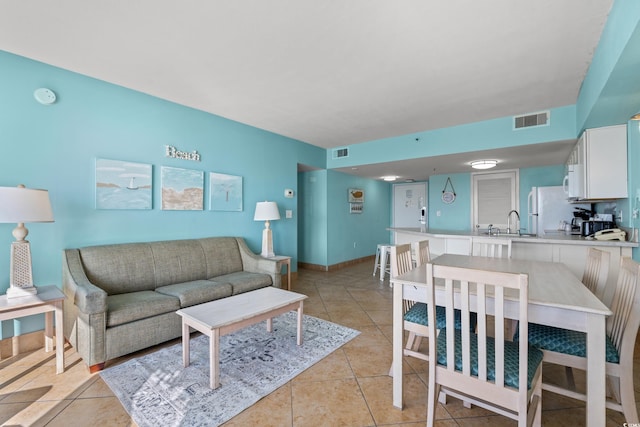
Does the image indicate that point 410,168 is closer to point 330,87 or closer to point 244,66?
point 330,87

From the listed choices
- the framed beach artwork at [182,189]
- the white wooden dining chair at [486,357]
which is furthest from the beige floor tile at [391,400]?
the framed beach artwork at [182,189]

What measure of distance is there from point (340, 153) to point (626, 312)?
15.0 ft

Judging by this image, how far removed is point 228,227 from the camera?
3.98 metres

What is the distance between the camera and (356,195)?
660 centimetres

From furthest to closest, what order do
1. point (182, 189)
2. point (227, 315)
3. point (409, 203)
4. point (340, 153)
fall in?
point (409, 203) < point (340, 153) < point (182, 189) < point (227, 315)

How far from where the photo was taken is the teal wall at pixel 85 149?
7.89 feet

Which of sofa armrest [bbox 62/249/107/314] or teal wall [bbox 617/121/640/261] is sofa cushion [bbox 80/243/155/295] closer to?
sofa armrest [bbox 62/249/107/314]

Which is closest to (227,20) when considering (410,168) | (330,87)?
(330,87)

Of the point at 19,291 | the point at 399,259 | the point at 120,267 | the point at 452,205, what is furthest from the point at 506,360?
the point at 452,205

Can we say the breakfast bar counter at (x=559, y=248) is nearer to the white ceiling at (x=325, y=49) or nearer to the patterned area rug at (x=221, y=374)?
the white ceiling at (x=325, y=49)

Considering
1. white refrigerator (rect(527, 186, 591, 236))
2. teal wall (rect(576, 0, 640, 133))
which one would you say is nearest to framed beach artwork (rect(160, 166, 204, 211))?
teal wall (rect(576, 0, 640, 133))

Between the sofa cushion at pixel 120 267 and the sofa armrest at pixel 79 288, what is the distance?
0.10 m

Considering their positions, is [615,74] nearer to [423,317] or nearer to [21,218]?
[423,317]

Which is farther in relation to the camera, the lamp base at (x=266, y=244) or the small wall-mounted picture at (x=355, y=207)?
the small wall-mounted picture at (x=355, y=207)
